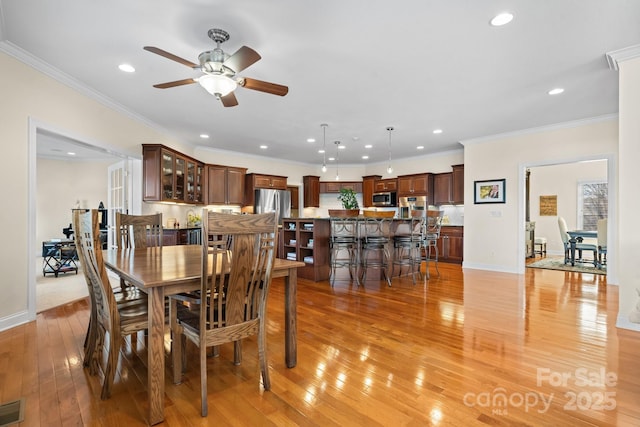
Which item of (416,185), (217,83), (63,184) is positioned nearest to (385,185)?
(416,185)

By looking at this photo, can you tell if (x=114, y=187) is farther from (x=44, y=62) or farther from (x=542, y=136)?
(x=542, y=136)

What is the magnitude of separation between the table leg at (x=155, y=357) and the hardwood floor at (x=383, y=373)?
0.09 meters

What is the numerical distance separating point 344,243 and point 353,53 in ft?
9.18

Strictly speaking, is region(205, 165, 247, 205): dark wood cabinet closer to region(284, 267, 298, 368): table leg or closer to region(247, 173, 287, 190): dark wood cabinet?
region(247, 173, 287, 190): dark wood cabinet

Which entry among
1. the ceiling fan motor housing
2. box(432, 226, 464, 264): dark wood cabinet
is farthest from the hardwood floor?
box(432, 226, 464, 264): dark wood cabinet

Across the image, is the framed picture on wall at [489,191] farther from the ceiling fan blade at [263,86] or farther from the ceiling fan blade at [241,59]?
the ceiling fan blade at [241,59]

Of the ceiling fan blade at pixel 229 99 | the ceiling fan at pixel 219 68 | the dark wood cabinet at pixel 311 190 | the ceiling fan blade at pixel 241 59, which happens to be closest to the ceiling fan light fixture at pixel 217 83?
the ceiling fan at pixel 219 68

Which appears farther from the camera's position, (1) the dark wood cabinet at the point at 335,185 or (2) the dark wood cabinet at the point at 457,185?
(1) the dark wood cabinet at the point at 335,185

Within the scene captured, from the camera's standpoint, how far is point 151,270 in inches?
70.4

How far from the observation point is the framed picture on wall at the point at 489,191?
5.71 m

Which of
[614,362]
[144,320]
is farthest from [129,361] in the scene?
[614,362]

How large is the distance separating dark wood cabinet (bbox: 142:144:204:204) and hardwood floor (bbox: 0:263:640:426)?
2041 mm

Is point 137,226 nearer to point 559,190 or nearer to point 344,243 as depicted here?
point 344,243

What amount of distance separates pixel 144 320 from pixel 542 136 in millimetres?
6447
